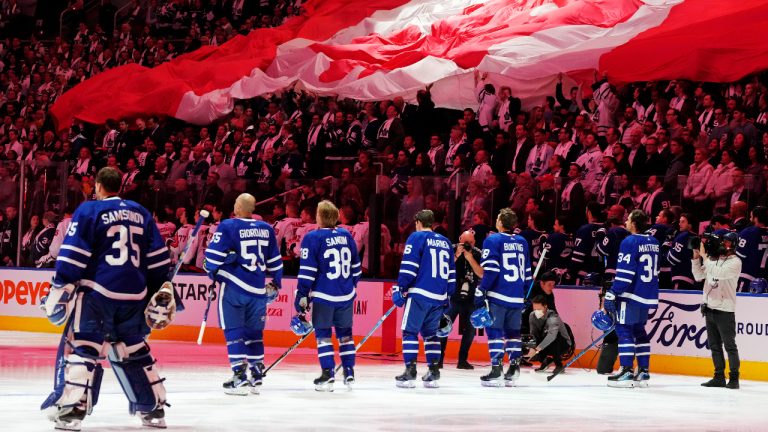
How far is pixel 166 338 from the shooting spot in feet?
62.6

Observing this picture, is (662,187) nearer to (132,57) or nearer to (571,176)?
(571,176)

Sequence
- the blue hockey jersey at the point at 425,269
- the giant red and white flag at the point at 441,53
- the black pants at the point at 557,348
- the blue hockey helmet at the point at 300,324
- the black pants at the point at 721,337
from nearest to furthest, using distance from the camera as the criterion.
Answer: the blue hockey helmet at the point at 300,324
the blue hockey jersey at the point at 425,269
the black pants at the point at 721,337
the black pants at the point at 557,348
the giant red and white flag at the point at 441,53

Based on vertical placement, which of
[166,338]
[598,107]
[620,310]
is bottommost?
[166,338]

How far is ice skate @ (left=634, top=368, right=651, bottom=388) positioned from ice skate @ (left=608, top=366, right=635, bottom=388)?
5 centimetres

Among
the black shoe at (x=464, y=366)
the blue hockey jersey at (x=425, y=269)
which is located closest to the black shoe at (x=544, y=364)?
the black shoe at (x=464, y=366)

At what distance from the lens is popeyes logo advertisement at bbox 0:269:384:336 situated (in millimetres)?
17156

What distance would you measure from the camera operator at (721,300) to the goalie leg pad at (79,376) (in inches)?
291

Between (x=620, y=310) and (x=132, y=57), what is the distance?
61.0 feet

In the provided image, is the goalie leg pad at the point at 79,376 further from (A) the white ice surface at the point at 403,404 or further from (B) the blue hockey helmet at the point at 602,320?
(B) the blue hockey helmet at the point at 602,320

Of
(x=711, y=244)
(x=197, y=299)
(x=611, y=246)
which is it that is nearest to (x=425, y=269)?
(x=711, y=244)

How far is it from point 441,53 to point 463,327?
26.5 ft

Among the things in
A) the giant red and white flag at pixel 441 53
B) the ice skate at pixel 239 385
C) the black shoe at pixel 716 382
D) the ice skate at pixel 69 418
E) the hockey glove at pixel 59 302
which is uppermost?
the giant red and white flag at pixel 441 53

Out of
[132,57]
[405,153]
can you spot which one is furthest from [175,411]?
[132,57]

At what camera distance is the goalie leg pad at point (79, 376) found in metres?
8.05
